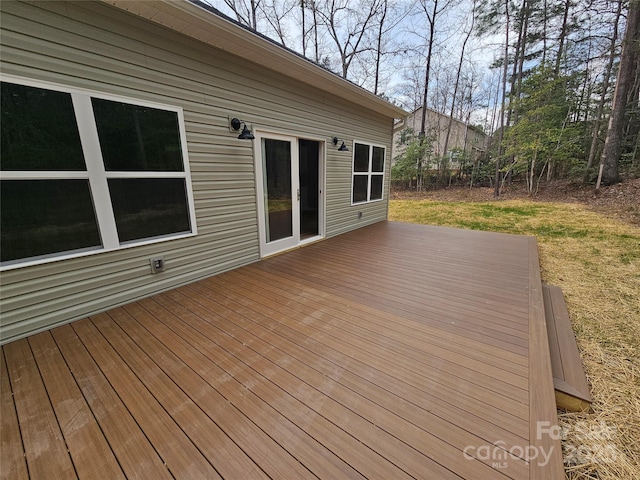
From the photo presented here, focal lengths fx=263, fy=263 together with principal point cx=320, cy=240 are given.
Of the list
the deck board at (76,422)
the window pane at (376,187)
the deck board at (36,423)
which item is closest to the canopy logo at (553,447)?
the deck board at (76,422)

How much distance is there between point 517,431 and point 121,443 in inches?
77.1

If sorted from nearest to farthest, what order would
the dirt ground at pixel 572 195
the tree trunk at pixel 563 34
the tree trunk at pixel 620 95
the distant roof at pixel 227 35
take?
the distant roof at pixel 227 35 < the dirt ground at pixel 572 195 < the tree trunk at pixel 620 95 < the tree trunk at pixel 563 34

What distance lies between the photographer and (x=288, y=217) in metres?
4.42

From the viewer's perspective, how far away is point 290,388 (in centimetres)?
161

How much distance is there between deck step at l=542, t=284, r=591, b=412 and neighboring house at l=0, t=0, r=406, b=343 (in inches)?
135

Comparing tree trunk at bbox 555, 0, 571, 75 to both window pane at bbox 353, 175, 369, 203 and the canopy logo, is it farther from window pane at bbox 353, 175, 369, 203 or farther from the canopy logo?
the canopy logo

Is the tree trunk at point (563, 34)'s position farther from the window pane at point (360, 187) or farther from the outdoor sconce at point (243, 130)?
the outdoor sconce at point (243, 130)

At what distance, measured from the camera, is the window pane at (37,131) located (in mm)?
1909

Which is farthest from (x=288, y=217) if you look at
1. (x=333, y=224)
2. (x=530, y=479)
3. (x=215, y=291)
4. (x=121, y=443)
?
(x=530, y=479)

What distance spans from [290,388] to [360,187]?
207 inches

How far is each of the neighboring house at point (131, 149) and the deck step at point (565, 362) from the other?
344cm

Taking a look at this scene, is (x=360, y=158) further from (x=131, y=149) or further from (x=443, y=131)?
(x=443, y=131)

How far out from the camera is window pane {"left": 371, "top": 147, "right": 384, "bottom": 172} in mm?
6601

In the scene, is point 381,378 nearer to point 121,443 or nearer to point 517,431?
point 517,431
